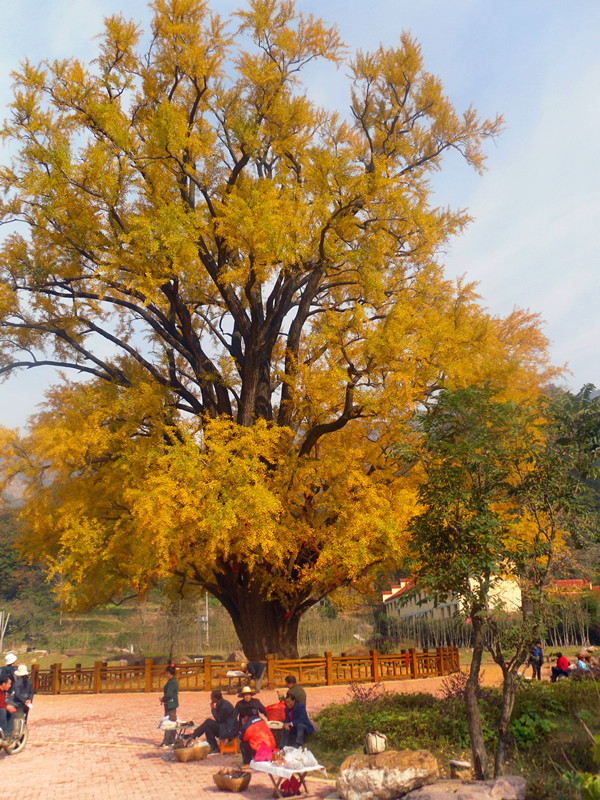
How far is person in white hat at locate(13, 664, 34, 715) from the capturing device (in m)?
10.9

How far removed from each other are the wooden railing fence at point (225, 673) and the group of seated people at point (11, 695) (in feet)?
25.5

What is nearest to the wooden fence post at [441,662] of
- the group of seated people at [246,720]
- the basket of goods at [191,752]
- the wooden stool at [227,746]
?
the group of seated people at [246,720]

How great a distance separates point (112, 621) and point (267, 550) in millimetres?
46592

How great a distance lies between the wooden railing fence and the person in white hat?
7.71 metres

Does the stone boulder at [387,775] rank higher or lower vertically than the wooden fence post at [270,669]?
higher

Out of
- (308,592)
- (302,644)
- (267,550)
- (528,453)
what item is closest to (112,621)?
(302,644)

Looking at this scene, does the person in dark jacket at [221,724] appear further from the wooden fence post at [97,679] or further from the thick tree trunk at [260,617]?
the wooden fence post at [97,679]

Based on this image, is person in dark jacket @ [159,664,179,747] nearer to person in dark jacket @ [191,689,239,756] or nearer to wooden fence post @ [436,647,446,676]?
person in dark jacket @ [191,689,239,756]

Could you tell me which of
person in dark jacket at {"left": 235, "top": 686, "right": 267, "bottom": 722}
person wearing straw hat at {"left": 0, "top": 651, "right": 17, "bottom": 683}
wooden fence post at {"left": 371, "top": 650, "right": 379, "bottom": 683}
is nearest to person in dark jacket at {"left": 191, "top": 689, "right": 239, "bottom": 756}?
person in dark jacket at {"left": 235, "top": 686, "right": 267, "bottom": 722}

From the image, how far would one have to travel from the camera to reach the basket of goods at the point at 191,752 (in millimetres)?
9969

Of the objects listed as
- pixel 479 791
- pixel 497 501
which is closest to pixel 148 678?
pixel 497 501

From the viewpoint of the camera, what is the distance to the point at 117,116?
17922 mm

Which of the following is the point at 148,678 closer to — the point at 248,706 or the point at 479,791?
the point at 248,706

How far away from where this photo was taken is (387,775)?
7531 millimetres
